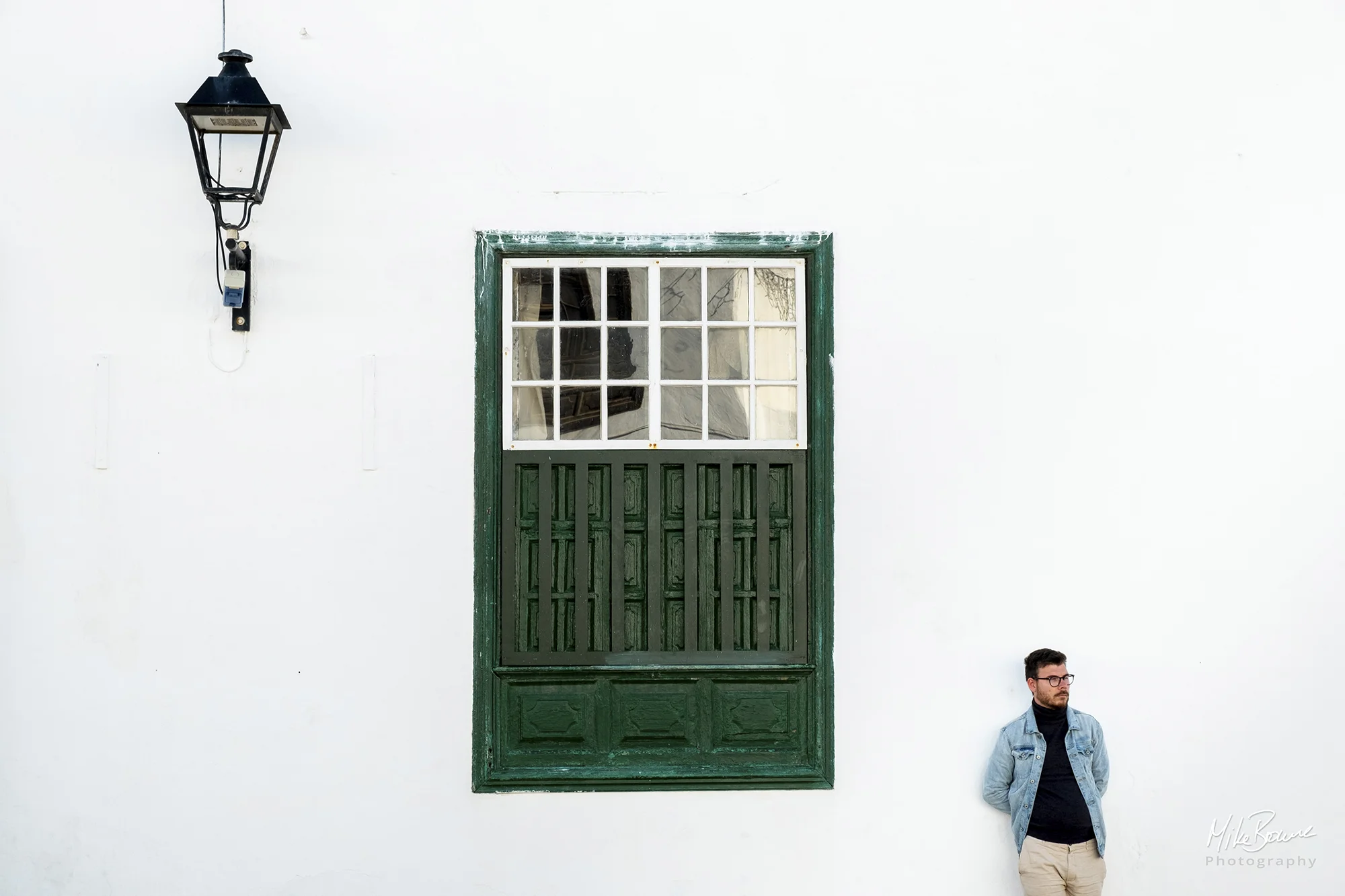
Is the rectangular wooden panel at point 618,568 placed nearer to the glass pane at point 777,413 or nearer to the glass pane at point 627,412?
the glass pane at point 627,412

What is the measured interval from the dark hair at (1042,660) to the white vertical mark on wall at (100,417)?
12.3 ft

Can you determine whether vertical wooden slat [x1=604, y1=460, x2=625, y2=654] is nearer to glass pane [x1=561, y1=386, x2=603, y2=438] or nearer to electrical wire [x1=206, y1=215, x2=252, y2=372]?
glass pane [x1=561, y1=386, x2=603, y2=438]

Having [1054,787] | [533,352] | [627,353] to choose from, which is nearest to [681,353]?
[627,353]

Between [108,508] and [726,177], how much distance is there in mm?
2818

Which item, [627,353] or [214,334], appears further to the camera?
[627,353]

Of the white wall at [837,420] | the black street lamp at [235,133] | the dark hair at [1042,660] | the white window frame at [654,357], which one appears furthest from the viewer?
the white window frame at [654,357]

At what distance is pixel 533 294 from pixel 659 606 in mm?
1377

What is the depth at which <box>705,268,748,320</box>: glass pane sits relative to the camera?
5.03 meters

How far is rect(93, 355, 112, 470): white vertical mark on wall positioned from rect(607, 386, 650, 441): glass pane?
201cm

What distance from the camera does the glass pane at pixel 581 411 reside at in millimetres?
5000

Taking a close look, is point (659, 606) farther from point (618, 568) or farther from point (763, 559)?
point (763, 559)

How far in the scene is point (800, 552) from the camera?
497cm

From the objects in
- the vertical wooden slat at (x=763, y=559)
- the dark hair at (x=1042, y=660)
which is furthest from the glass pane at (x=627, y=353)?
the dark hair at (x=1042, y=660)

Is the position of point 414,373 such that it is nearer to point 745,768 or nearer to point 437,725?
point 437,725
